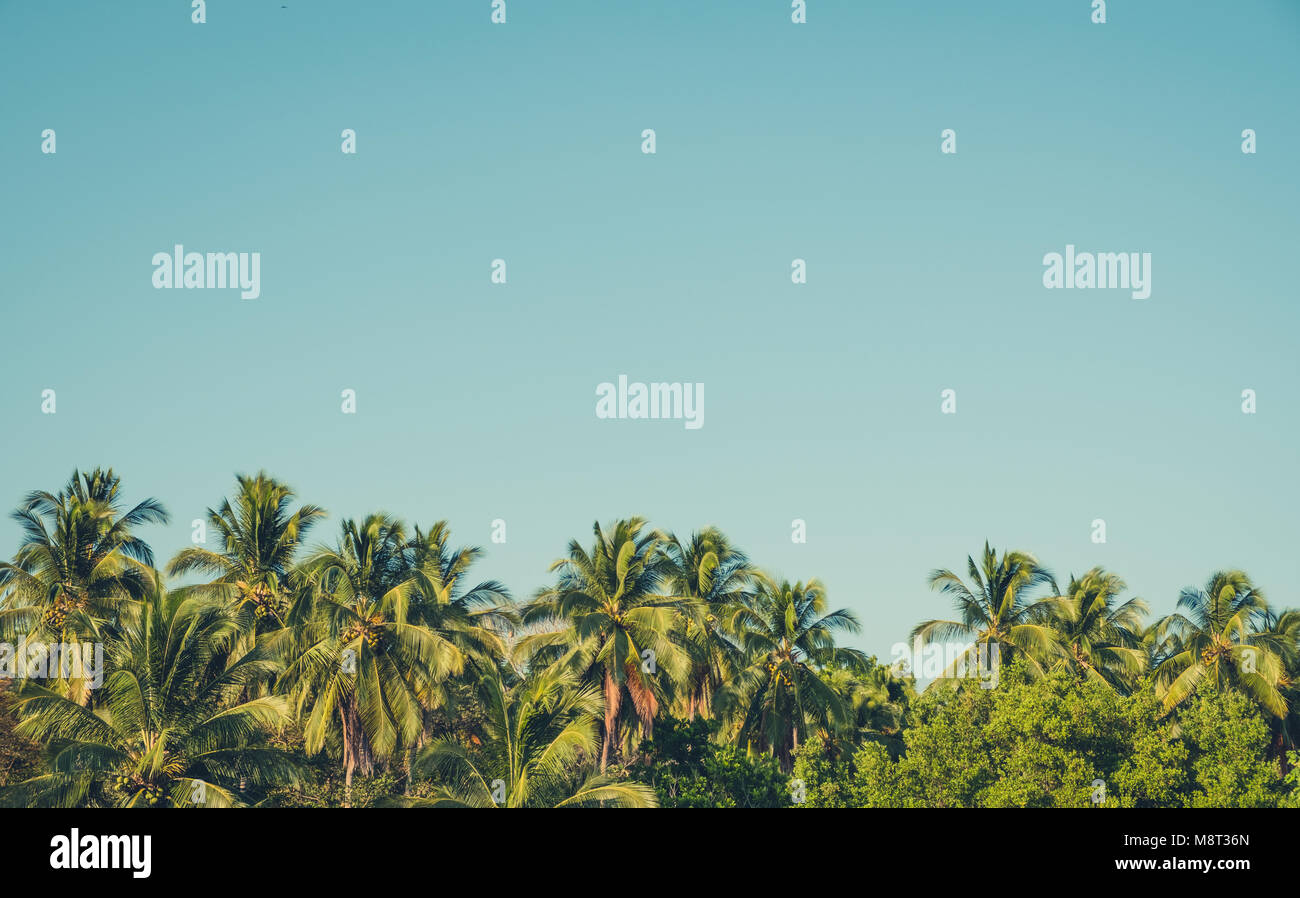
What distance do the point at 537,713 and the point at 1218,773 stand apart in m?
19.3

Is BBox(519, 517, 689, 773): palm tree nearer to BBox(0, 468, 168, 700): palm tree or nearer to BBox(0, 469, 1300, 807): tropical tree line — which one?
BBox(0, 469, 1300, 807): tropical tree line

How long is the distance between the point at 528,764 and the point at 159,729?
29.6 feet

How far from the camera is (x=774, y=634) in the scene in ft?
152

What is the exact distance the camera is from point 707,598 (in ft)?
157

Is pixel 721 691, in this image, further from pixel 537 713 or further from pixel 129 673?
pixel 129 673

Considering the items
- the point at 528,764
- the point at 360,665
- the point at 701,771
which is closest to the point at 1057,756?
the point at 701,771

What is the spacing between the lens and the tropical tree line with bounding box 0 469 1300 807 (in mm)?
30250

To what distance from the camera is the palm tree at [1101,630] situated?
49281 mm

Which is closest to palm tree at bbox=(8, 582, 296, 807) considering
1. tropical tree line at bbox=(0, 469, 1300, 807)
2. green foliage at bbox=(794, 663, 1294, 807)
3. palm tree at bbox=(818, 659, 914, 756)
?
tropical tree line at bbox=(0, 469, 1300, 807)

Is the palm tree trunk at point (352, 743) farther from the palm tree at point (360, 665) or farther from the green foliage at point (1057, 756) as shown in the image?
the green foliage at point (1057, 756)

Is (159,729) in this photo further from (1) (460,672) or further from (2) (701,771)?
(2) (701,771)

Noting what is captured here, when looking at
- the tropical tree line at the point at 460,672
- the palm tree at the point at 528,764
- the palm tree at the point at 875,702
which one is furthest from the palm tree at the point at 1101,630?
the palm tree at the point at 528,764
